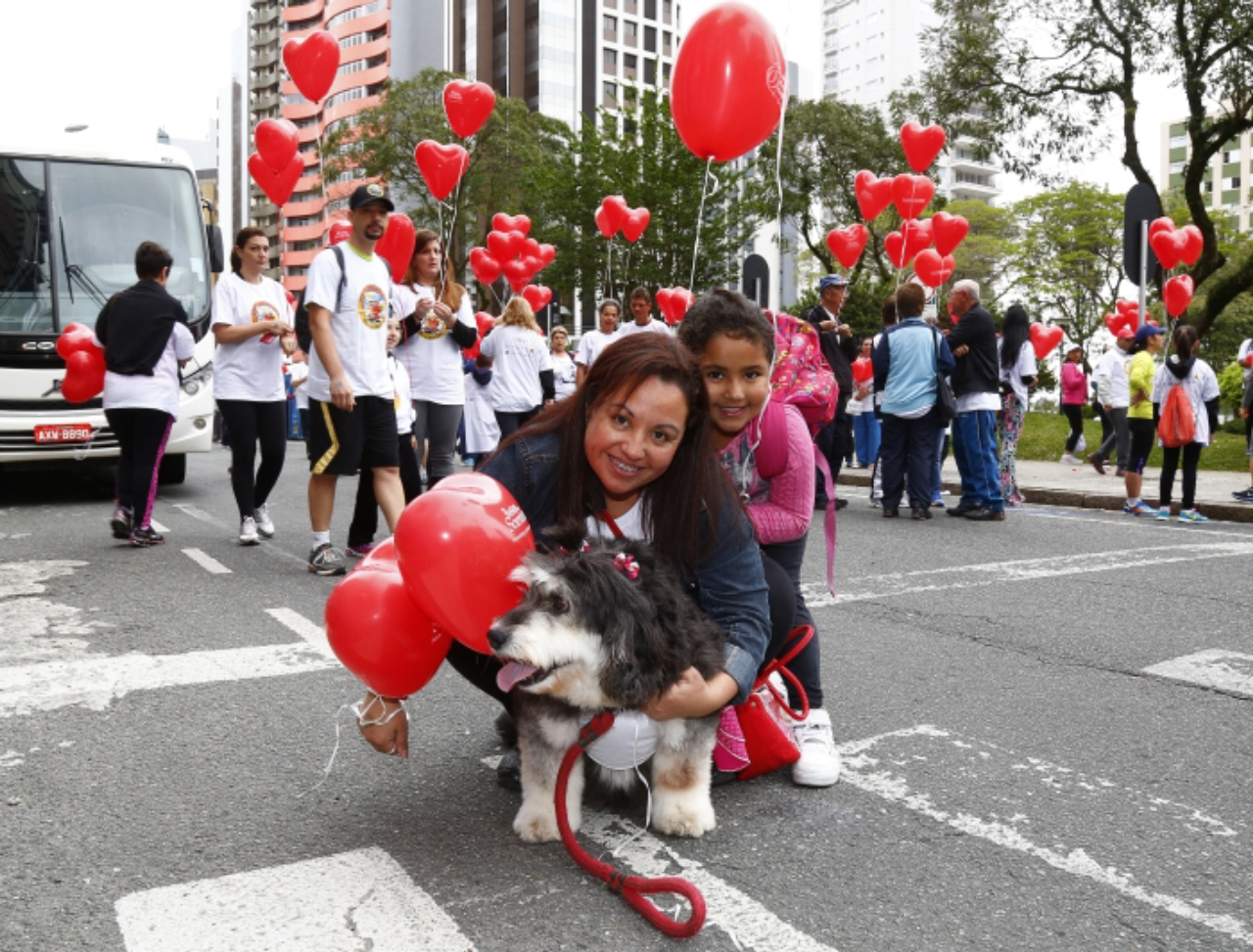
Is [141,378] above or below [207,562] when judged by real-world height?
above

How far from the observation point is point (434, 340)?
7227 millimetres

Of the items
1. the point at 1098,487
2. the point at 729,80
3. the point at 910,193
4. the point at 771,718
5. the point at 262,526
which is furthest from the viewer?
the point at 910,193

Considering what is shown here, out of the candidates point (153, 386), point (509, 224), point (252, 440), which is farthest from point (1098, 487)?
point (153, 386)

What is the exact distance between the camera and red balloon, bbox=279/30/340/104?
841 cm

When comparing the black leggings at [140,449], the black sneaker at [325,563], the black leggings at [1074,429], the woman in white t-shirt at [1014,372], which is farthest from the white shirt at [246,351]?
the black leggings at [1074,429]

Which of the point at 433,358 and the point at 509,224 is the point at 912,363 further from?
the point at 509,224

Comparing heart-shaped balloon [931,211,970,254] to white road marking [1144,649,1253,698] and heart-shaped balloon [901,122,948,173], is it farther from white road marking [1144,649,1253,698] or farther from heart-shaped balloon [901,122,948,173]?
white road marking [1144,649,1253,698]

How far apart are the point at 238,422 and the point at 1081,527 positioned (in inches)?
264

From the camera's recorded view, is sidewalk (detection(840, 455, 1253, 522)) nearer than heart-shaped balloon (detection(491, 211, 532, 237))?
Yes

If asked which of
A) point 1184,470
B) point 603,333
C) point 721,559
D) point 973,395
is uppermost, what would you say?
point 603,333

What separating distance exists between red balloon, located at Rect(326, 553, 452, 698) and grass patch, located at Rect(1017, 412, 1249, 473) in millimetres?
13982

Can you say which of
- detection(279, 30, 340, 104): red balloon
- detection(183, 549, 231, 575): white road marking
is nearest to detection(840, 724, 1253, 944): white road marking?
detection(183, 549, 231, 575): white road marking

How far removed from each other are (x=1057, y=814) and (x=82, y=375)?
7945mm

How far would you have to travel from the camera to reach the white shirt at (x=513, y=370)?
374 inches
